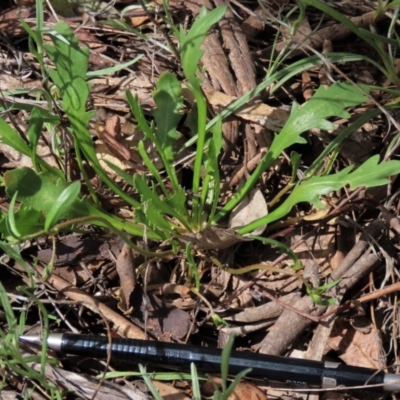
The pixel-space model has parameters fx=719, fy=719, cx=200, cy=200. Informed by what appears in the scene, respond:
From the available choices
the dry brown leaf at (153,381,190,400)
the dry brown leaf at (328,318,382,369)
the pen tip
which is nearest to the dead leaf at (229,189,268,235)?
the dry brown leaf at (328,318,382,369)

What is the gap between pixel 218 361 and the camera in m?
1.82

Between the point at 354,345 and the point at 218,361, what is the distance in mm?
374

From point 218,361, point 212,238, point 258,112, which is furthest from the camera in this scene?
point 258,112

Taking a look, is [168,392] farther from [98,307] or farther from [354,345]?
[354,345]

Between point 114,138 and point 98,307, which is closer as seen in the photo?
point 98,307

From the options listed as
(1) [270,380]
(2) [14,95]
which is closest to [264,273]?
(1) [270,380]

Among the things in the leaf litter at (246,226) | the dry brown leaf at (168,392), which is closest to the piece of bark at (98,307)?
the leaf litter at (246,226)

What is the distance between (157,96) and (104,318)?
60 cm

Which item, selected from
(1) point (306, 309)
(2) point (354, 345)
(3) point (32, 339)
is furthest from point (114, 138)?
(2) point (354, 345)

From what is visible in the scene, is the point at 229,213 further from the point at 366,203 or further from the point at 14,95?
the point at 14,95

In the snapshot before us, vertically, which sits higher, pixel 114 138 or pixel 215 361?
pixel 114 138

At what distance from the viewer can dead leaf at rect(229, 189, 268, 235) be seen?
6.46 ft

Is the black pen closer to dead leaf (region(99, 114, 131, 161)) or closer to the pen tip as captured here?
the pen tip

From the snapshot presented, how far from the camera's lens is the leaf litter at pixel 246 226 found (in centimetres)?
188
